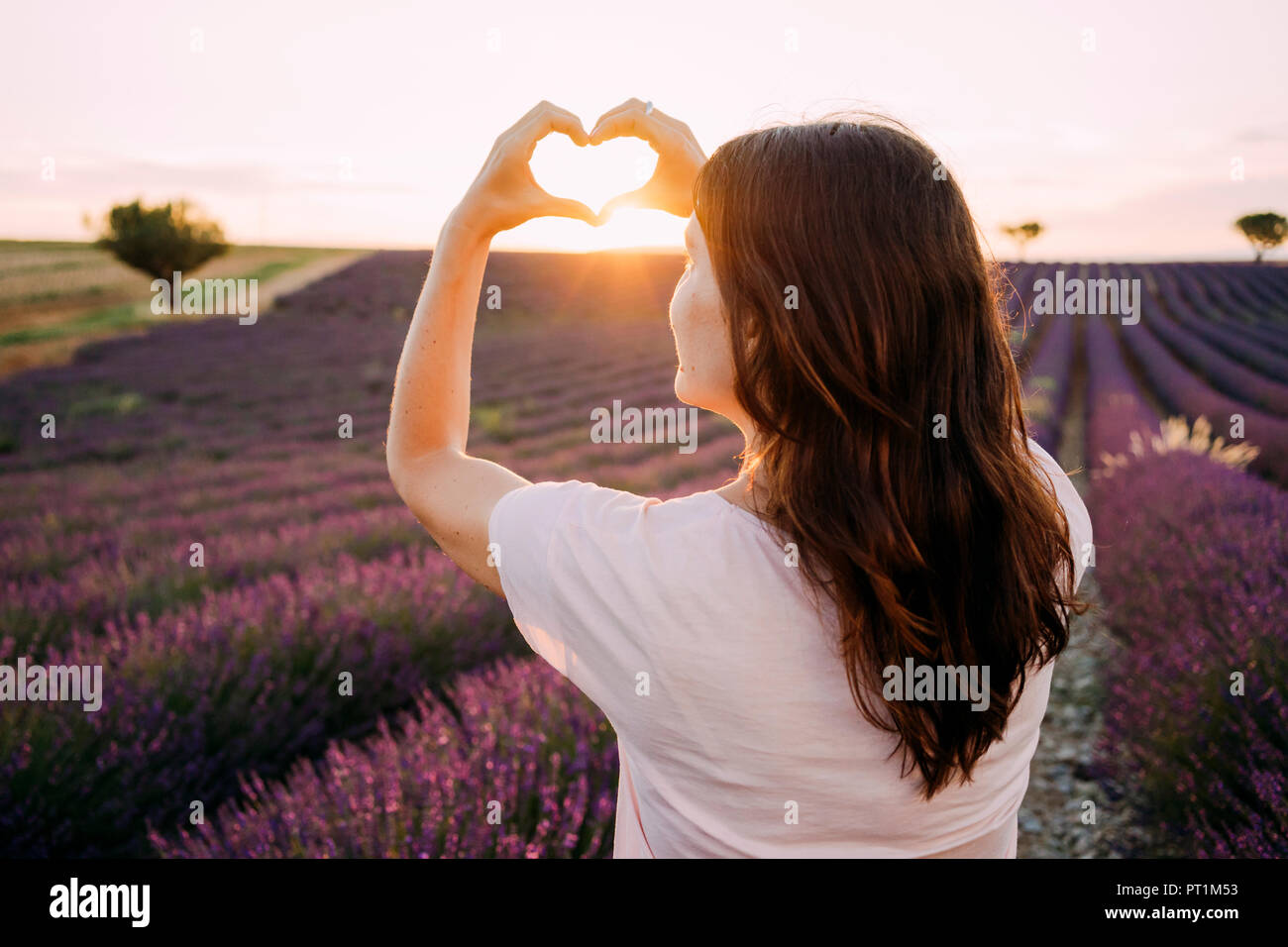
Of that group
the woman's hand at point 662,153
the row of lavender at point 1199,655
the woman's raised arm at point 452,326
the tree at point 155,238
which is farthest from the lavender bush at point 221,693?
the tree at point 155,238

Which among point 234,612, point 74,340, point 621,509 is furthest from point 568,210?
point 74,340

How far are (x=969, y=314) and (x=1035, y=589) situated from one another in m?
0.30

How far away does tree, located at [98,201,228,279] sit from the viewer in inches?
1763

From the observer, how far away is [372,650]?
3.42m

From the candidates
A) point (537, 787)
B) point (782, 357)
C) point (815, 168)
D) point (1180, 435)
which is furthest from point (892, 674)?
point (1180, 435)

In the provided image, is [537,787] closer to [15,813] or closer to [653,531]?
[653,531]

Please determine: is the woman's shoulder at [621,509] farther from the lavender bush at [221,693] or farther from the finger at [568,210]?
the lavender bush at [221,693]

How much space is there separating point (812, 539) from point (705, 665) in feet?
0.48

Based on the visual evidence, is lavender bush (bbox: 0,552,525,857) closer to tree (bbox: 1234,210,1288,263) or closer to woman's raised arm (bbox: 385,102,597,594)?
woman's raised arm (bbox: 385,102,597,594)

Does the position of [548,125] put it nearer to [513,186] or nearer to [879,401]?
[513,186]

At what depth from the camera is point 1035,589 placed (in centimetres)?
82

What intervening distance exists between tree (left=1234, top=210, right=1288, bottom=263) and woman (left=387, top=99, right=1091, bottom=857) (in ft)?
14.3

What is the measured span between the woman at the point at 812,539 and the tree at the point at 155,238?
51913mm

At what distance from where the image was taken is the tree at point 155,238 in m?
44.8
